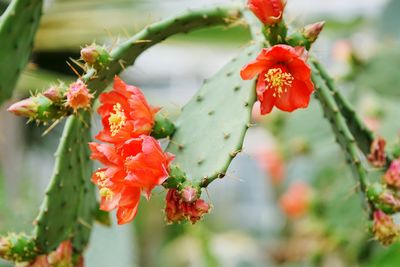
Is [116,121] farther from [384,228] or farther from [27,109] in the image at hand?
[384,228]

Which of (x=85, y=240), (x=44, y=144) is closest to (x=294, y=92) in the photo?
(x=85, y=240)

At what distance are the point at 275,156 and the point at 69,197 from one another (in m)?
1.78

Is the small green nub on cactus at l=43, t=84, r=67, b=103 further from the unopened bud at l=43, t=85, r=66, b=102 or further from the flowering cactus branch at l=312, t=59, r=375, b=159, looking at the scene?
the flowering cactus branch at l=312, t=59, r=375, b=159

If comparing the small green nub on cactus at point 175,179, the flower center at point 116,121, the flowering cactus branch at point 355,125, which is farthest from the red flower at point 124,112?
the flowering cactus branch at point 355,125

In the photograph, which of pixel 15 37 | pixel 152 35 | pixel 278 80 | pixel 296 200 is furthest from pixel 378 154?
pixel 296 200

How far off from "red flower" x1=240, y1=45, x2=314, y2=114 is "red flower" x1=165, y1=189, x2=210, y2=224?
0.61 ft

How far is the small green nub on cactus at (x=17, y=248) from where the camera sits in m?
1.31

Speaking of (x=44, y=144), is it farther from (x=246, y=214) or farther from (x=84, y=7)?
(x=246, y=214)

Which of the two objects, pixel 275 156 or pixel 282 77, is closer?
pixel 282 77

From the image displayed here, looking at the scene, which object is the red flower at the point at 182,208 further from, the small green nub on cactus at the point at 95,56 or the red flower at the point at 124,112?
the small green nub on cactus at the point at 95,56

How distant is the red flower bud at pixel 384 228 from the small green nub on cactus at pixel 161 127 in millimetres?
364

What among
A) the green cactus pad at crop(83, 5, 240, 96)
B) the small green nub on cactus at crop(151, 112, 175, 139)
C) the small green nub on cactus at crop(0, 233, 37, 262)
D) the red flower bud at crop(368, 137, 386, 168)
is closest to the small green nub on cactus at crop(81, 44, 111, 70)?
the green cactus pad at crop(83, 5, 240, 96)

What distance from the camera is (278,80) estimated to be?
113cm

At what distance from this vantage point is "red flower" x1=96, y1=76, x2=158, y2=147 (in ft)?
3.76
